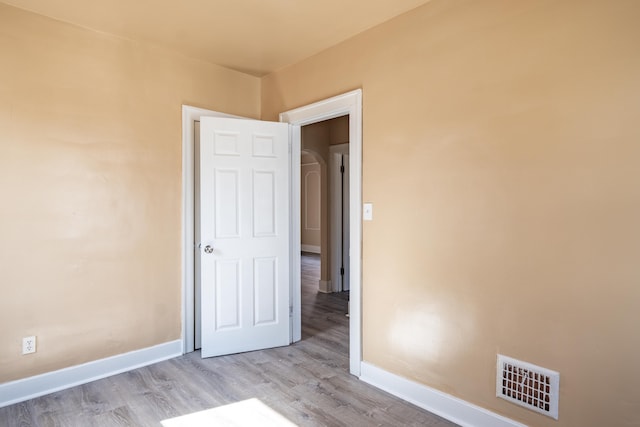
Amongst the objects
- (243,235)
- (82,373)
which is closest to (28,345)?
(82,373)

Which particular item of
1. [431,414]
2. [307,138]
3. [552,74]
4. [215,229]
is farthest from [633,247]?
[307,138]

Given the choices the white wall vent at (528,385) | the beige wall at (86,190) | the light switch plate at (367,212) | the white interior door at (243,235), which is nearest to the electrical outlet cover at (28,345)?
the beige wall at (86,190)

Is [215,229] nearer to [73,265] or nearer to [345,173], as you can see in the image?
[73,265]

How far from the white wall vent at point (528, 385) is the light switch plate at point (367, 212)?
1.23 metres

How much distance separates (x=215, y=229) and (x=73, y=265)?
3.48 ft

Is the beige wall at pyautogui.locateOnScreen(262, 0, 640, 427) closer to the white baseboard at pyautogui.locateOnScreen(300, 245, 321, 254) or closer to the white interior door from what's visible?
the white interior door

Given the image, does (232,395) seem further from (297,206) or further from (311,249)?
(311,249)

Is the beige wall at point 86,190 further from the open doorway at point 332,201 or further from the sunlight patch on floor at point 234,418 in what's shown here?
the open doorway at point 332,201

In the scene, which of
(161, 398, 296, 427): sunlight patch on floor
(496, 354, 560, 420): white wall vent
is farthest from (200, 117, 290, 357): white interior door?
(496, 354, 560, 420): white wall vent

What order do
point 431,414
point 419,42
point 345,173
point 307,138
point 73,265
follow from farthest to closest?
1. point 345,173
2. point 307,138
3. point 73,265
4. point 419,42
5. point 431,414

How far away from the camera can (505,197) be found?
6.63 feet

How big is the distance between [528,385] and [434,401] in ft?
2.00

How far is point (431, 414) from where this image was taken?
7.51 ft

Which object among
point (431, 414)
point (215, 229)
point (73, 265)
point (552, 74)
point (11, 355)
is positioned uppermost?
point (552, 74)
